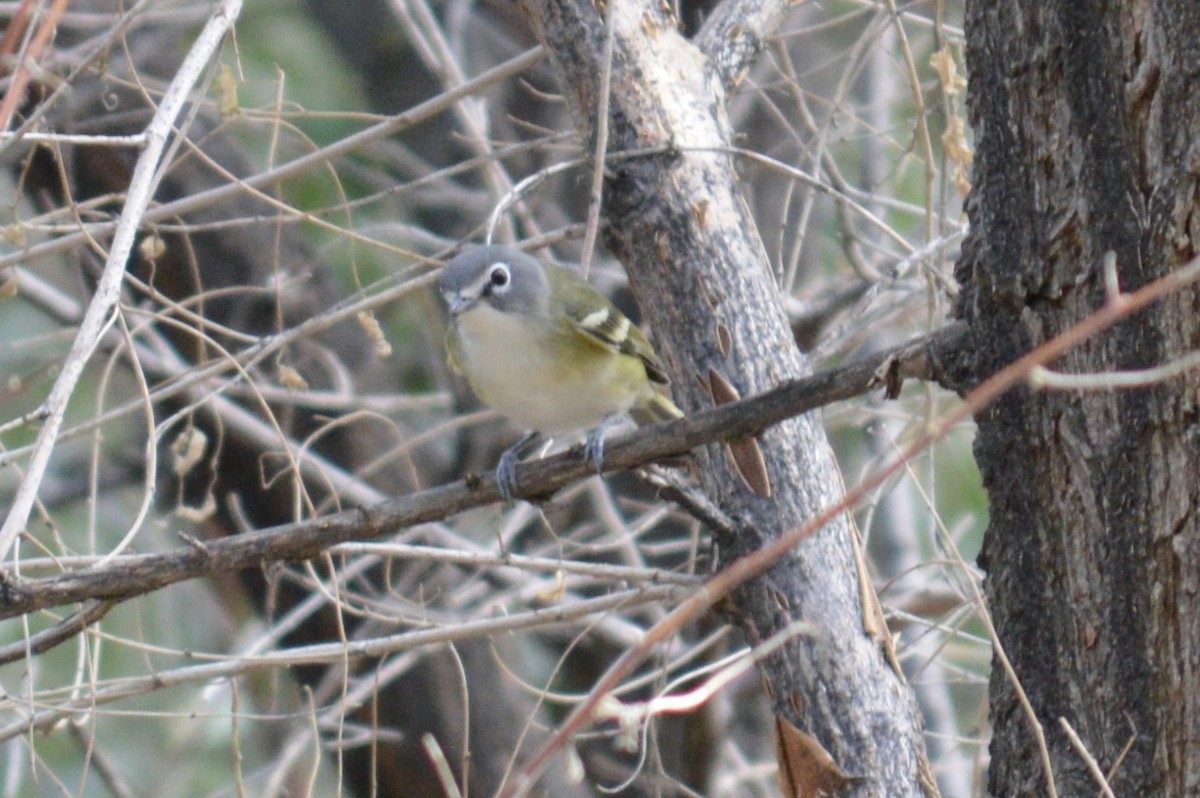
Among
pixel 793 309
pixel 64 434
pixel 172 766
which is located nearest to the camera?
pixel 64 434

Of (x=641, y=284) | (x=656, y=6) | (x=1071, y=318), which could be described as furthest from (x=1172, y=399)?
(x=656, y=6)

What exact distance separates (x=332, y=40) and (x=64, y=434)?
20.1 ft

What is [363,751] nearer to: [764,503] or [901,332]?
[901,332]

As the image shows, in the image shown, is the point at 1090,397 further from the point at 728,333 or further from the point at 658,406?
the point at 658,406

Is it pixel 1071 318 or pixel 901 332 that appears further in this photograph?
pixel 901 332

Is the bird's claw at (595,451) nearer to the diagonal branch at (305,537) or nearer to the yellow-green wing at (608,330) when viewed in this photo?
the diagonal branch at (305,537)

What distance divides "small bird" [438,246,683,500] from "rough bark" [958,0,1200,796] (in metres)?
1.75

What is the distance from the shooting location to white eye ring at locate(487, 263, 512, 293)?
3.66 m

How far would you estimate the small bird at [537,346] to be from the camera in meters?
3.67

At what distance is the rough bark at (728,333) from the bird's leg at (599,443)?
0.77ft

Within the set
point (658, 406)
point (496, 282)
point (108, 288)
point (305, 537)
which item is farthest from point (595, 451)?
point (658, 406)

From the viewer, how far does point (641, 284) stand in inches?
116

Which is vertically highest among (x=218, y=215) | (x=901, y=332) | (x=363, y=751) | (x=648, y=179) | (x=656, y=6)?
(x=656, y=6)

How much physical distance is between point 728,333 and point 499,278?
3.51ft
